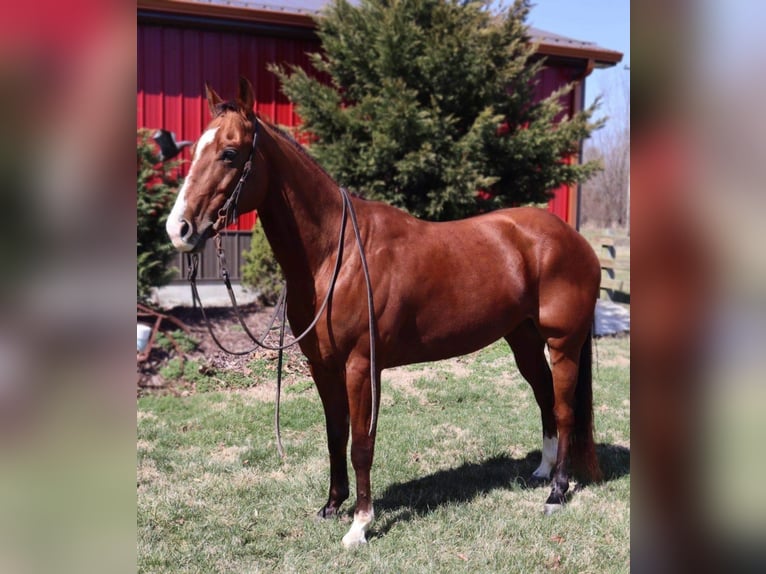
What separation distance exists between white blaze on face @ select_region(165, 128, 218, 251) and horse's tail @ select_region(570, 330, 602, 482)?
2645 millimetres

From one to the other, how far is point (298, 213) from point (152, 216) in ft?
14.3

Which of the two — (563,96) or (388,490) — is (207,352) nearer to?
(388,490)

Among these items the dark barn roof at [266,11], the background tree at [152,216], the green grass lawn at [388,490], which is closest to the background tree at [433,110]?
the dark barn roof at [266,11]

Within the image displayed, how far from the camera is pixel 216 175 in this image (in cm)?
279

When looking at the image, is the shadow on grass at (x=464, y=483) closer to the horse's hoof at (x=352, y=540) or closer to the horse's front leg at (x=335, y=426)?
the horse's hoof at (x=352, y=540)

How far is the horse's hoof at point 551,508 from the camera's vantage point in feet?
12.0

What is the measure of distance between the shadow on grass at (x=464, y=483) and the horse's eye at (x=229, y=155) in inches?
82.4

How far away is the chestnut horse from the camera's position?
2.89 m

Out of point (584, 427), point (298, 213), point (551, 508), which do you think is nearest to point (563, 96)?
point (584, 427)

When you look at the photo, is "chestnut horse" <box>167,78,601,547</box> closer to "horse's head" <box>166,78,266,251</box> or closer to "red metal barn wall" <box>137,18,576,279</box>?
"horse's head" <box>166,78,266,251</box>

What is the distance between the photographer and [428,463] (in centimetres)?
446
